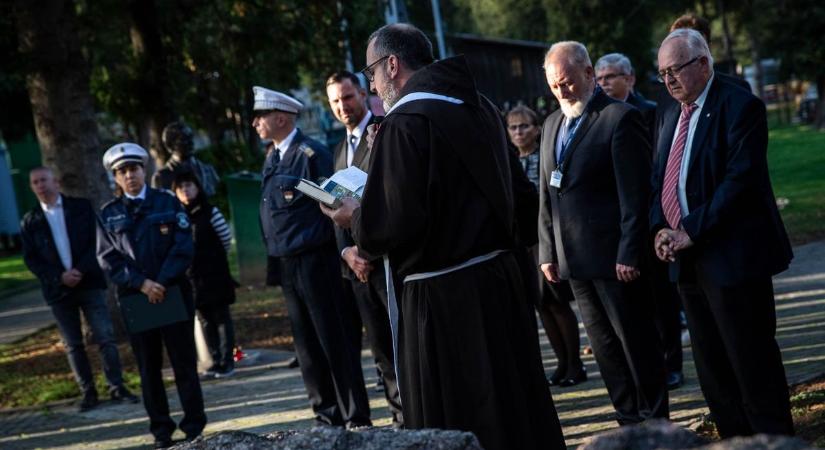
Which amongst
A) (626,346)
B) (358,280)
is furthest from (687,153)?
(358,280)

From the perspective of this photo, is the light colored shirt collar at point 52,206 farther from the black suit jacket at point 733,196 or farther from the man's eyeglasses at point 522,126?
the black suit jacket at point 733,196

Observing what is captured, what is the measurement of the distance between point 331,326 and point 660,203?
8.63 feet

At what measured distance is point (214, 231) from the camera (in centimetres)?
1089

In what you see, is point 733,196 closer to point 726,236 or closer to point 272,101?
point 726,236

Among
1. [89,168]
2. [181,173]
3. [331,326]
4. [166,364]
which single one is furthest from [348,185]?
[89,168]

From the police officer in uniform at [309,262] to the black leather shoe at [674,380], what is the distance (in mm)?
1955

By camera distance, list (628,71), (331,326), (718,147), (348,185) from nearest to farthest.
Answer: (348,185)
(718,147)
(331,326)
(628,71)

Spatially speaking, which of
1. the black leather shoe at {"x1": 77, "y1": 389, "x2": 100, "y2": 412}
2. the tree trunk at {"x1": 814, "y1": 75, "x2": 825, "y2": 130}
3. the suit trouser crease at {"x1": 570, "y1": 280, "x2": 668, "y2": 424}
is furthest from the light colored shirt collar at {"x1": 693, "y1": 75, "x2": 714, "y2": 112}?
the tree trunk at {"x1": 814, "y1": 75, "x2": 825, "y2": 130}

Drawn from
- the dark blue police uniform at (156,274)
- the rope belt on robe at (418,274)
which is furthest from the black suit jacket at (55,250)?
Result: the rope belt on robe at (418,274)

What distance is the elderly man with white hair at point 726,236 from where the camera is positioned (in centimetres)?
544

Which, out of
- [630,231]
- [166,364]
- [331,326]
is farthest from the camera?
[166,364]

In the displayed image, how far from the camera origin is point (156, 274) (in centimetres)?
809

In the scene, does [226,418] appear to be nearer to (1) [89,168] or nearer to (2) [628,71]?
(2) [628,71]

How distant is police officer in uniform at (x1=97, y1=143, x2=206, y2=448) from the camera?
26.3 feet
